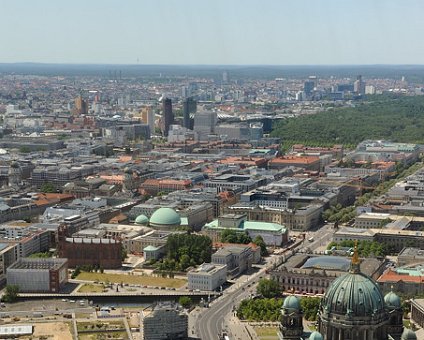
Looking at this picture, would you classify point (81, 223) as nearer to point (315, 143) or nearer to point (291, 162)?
point (291, 162)

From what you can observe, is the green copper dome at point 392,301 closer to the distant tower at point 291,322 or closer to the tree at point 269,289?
the distant tower at point 291,322

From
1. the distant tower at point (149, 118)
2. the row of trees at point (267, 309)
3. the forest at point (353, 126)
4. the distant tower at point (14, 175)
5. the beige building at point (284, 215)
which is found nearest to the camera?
the row of trees at point (267, 309)

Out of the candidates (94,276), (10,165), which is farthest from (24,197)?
(94,276)

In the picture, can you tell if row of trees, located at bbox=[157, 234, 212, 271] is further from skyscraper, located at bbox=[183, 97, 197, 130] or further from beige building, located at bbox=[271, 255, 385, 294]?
skyscraper, located at bbox=[183, 97, 197, 130]

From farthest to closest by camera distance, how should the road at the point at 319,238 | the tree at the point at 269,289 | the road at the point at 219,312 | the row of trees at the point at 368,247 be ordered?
the road at the point at 319,238, the row of trees at the point at 368,247, the tree at the point at 269,289, the road at the point at 219,312

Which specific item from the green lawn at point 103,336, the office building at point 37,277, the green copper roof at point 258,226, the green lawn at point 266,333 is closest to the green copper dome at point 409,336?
the green lawn at point 266,333

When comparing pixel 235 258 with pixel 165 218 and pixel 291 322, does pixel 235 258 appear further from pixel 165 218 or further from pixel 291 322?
pixel 291 322

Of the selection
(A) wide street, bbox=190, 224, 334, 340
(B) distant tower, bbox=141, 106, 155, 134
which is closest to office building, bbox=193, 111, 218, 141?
(B) distant tower, bbox=141, 106, 155, 134
